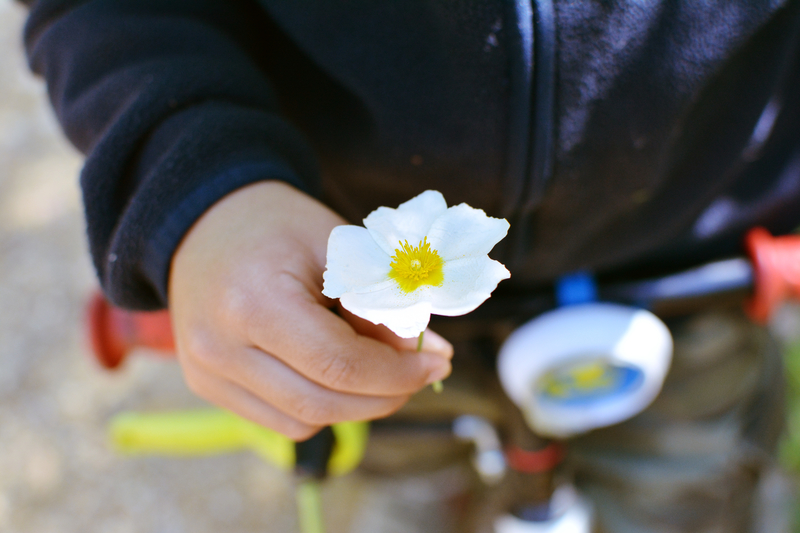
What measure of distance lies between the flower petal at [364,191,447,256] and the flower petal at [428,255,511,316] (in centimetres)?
2

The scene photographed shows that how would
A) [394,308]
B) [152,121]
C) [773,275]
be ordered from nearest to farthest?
1. [394,308]
2. [152,121]
3. [773,275]

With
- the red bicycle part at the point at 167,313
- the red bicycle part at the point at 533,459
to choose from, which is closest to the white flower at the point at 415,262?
the red bicycle part at the point at 167,313

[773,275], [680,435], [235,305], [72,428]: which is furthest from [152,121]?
[72,428]

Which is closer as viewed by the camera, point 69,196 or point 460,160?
point 460,160

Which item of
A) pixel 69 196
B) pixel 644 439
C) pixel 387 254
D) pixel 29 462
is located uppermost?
pixel 387 254

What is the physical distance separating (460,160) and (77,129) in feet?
0.94

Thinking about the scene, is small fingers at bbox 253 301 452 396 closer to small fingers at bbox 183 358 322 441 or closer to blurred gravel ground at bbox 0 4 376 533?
small fingers at bbox 183 358 322 441

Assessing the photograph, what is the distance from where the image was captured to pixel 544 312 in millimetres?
546

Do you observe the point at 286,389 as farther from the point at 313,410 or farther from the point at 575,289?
the point at 575,289

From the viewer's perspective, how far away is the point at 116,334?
607 millimetres

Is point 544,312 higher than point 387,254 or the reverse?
the reverse

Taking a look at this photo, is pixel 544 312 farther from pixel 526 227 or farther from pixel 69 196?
pixel 69 196

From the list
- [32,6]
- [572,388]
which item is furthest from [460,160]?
[32,6]

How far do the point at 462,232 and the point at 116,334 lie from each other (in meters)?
0.45
